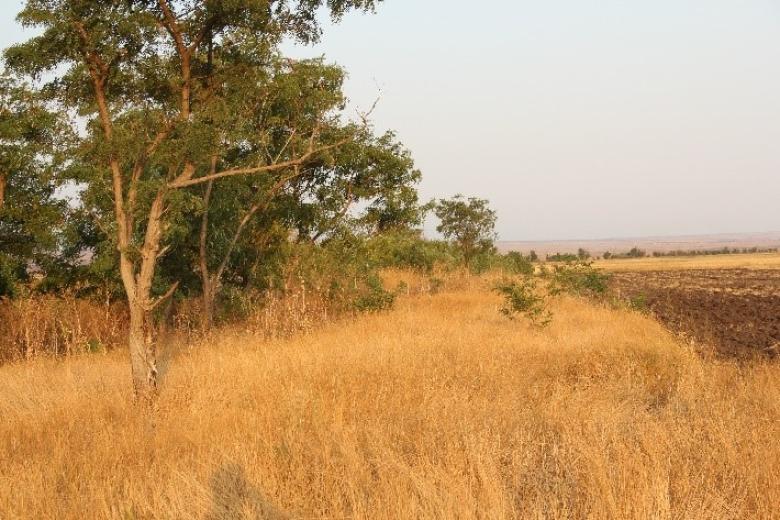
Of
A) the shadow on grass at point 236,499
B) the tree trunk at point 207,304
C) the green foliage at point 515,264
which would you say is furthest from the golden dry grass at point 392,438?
the green foliage at point 515,264

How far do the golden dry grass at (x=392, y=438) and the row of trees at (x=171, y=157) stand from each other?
998 millimetres

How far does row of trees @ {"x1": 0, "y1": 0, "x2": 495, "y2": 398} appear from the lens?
639 cm

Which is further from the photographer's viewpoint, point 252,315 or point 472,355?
point 252,315

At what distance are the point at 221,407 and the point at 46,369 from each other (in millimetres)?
4003

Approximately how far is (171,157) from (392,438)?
3.83m

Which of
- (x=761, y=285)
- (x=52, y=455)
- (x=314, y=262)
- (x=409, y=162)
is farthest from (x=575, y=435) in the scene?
(x=761, y=285)

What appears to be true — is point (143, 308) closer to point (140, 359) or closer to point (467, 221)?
point (140, 359)

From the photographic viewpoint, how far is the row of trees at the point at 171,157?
6387 millimetres

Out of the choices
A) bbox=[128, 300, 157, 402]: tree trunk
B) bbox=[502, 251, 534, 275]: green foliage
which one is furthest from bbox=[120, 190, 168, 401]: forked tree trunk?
bbox=[502, 251, 534, 275]: green foliage

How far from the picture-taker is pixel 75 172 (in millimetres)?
9914

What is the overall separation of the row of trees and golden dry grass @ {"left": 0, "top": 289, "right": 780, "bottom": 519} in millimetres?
998

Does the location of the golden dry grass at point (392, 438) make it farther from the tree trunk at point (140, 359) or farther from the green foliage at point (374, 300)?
the green foliage at point (374, 300)

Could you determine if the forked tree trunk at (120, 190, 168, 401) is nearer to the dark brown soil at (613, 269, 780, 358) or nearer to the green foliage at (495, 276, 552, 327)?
the green foliage at (495, 276, 552, 327)

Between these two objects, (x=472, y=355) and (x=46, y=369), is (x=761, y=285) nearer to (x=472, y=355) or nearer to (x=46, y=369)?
(x=472, y=355)
